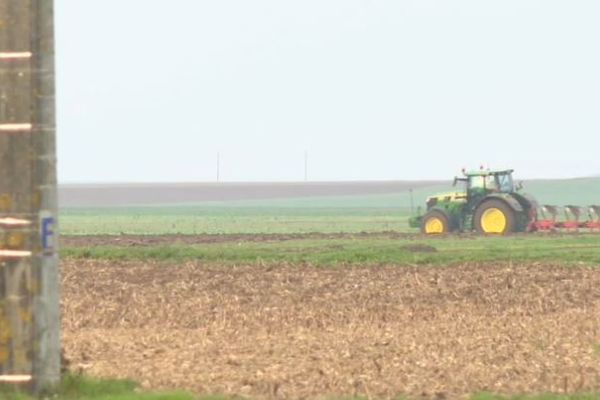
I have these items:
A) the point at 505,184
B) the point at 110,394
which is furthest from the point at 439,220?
the point at 110,394

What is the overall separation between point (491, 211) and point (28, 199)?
1485 inches

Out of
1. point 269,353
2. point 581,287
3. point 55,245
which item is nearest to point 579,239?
point 581,287

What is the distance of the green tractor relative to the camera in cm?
5009

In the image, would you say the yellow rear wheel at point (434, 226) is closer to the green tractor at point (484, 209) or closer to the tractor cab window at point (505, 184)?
the green tractor at point (484, 209)

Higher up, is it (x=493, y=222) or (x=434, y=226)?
(x=493, y=222)

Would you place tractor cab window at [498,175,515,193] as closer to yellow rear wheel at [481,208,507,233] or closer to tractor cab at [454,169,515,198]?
tractor cab at [454,169,515,198]

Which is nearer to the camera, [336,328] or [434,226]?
[336,328]

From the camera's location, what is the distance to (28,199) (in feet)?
44.0

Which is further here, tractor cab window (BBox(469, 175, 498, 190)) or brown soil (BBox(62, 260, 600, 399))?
tractor cab window (BBox(469, 175, 498, 190))

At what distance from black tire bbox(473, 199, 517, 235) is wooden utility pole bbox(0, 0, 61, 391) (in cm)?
3691

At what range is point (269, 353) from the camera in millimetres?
16438

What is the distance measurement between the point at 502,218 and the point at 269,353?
34.2 meters

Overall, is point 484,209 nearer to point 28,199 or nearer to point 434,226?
point 434,226

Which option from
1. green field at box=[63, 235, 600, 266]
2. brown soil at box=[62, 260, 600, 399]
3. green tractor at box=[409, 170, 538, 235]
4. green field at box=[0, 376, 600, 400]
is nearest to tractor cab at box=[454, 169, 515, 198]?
green tractor at box=[409, 170, 538, 235]
